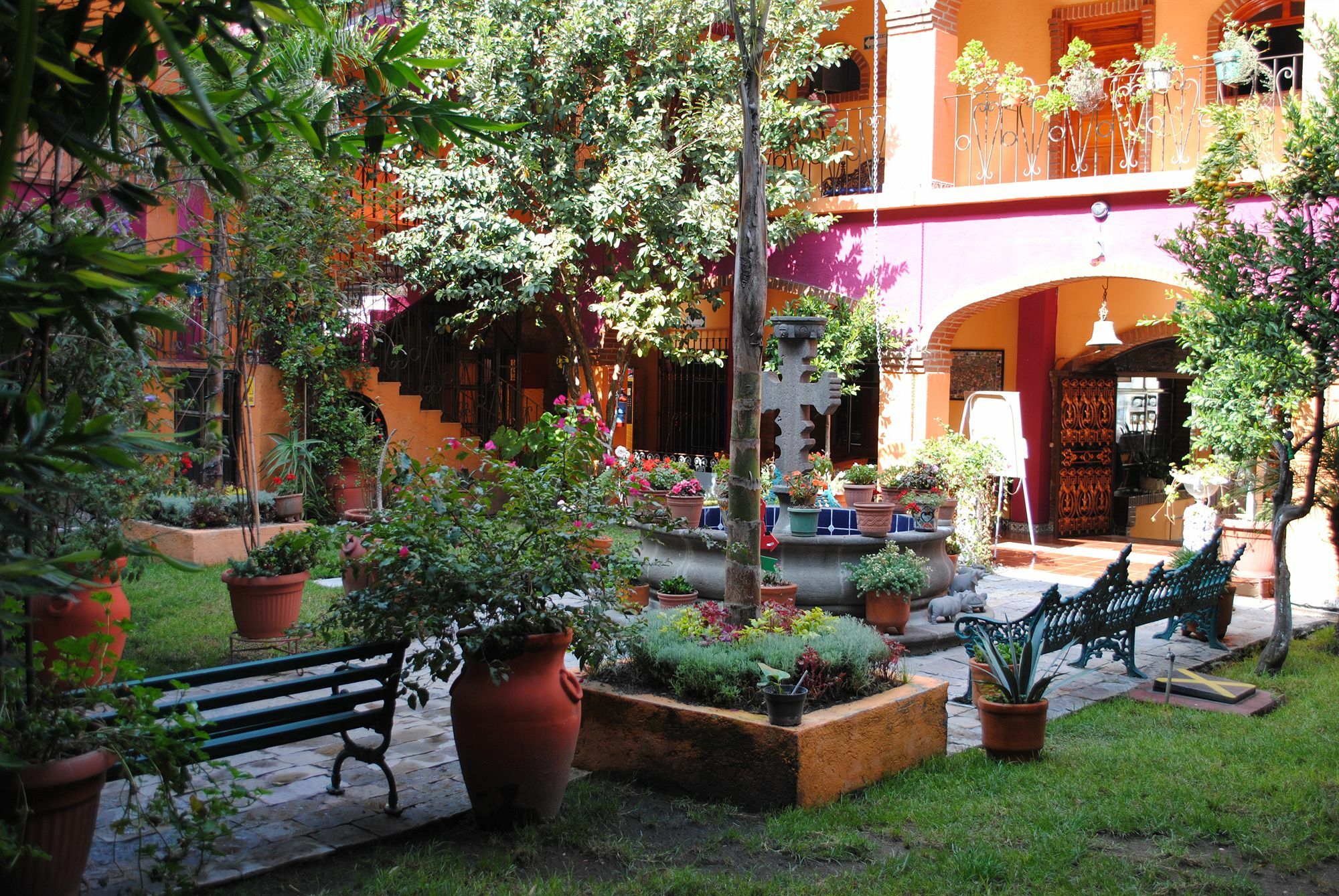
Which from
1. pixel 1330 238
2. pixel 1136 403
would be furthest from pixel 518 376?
pixel 1330 238

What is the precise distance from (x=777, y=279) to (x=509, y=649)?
10.3 meters

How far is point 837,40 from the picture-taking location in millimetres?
15945

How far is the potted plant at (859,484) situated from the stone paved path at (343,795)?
2445mm

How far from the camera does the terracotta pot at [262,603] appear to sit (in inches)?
282

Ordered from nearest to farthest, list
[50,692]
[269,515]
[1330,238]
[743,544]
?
[50,692] < [743,544] < [1330,238] < [269,515]

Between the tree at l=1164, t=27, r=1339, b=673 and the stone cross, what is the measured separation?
2.62m

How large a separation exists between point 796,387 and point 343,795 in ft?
17.5

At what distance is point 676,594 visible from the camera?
27.7 ft

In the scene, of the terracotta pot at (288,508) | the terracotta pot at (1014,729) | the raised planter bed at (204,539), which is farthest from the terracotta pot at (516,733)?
the terracotta pot at (288,508)

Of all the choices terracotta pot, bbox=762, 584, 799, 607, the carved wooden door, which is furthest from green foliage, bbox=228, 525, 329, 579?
the carved wooden door

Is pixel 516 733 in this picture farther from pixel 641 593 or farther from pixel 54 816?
pixel 641 593

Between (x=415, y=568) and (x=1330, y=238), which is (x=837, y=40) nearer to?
(x=1330, y=238)

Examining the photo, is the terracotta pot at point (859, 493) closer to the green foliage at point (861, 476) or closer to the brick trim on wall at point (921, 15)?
the green foliage at point (861, 476)

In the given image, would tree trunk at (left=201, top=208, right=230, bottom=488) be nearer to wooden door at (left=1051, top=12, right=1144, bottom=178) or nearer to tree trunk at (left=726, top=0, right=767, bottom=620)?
tree trunk at (left=726, top=0, right=767, bottom=620)
